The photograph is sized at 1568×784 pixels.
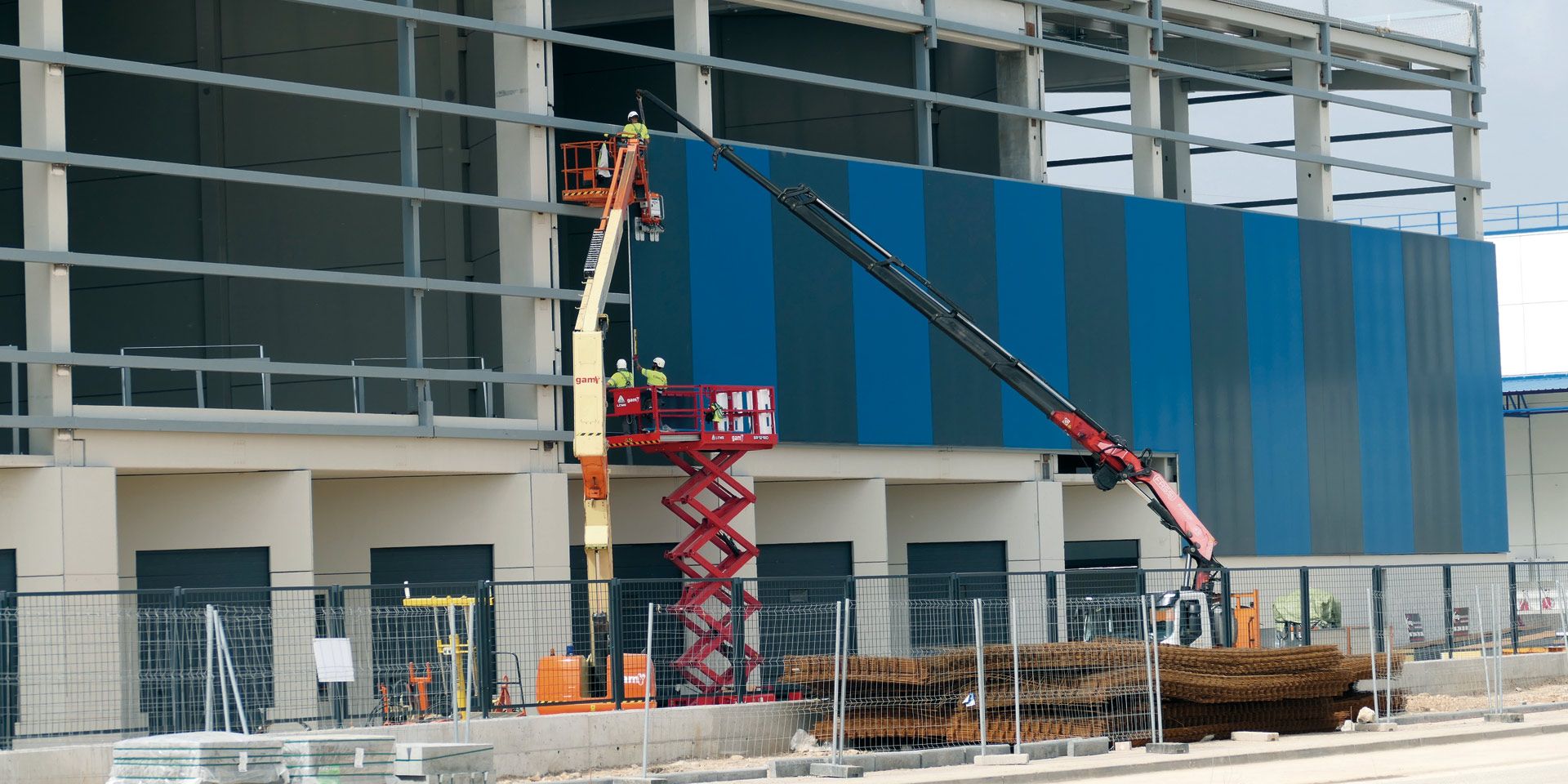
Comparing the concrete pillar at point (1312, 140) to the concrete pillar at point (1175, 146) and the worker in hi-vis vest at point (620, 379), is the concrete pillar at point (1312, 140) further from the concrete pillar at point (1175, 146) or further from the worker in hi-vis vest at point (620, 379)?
the worker in hi-vis vest at point (620, 379)

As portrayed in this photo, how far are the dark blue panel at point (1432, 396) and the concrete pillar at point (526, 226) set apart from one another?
2378 cm

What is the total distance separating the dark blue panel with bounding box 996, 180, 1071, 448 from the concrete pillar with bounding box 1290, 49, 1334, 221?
28.0 ft

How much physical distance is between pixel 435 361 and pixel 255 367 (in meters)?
10.5

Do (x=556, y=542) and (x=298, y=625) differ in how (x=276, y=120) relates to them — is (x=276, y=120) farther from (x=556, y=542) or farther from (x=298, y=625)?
(x=298, y=625)

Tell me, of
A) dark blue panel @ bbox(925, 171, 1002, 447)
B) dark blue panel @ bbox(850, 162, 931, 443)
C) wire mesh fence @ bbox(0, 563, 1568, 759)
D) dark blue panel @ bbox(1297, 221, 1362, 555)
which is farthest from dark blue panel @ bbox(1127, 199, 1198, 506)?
wire mesh fence @ bbox(0, 563, 1568, 759)

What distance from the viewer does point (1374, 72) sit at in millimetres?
47719

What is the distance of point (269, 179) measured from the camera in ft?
101

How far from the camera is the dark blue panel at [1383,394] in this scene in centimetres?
4594

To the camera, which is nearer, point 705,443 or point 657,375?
point 657,375

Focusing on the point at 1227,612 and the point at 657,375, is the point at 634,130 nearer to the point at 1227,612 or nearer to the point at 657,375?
the point at 657,375

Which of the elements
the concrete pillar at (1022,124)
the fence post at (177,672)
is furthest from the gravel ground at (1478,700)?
the fence post at (177,672)

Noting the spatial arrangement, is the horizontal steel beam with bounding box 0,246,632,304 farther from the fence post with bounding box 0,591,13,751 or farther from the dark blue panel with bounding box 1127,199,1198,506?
the dark blue panel with bounding box 1127,199,1198,506

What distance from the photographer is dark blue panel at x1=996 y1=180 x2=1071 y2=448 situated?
40156mm

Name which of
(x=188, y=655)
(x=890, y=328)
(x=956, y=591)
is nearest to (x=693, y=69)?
(x=890, y=328)
